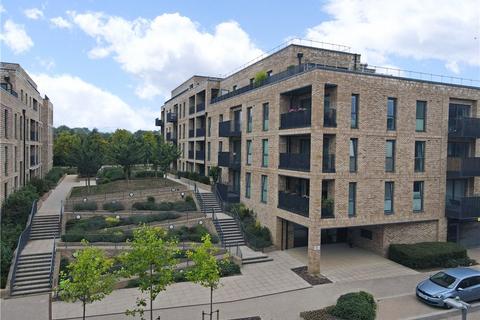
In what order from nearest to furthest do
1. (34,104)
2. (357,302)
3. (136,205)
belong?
(357,302) → (136,205) → (34,104)

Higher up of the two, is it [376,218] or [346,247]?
[376,218]

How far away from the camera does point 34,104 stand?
131 ft

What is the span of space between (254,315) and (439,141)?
1537 cm

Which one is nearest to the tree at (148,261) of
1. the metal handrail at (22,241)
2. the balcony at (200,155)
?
the metal handrail at (22,241)

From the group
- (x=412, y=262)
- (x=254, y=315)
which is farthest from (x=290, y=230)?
(x=254, y=315)

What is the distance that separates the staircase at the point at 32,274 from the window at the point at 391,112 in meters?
19.1

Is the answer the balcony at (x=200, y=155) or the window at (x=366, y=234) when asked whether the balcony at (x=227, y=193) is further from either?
the window at (x=366, y=234)

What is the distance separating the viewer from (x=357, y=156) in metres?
19.2

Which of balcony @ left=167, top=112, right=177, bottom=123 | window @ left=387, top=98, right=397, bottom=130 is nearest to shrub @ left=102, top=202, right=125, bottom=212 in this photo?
window @ left=387, top=98, right=397, bottom=130

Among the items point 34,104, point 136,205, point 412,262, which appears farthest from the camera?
point 34,104

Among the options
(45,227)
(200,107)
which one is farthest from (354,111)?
(200,107)

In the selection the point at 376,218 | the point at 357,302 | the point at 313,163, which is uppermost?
the point at 313,163

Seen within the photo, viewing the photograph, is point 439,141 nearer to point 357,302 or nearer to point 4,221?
point 357,302

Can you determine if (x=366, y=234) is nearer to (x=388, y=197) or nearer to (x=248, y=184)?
(x=388, y=197)
